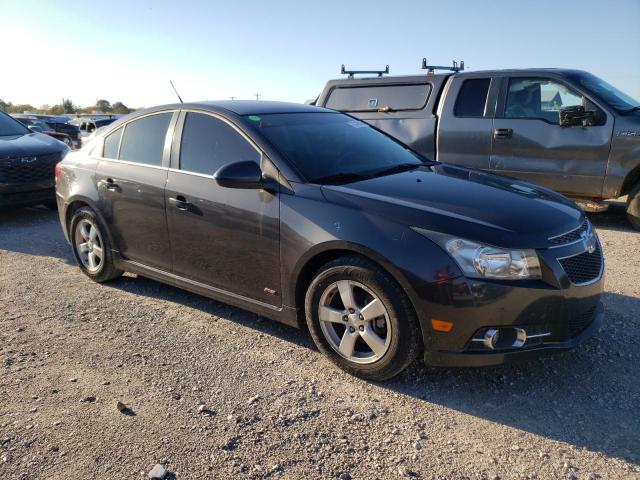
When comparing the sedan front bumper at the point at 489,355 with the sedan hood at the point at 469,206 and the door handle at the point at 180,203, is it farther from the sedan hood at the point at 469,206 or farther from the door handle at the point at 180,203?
the door handle at the point at 180,203

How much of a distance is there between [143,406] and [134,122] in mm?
2668

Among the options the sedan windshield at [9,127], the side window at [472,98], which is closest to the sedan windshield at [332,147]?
the side window at [472,98]

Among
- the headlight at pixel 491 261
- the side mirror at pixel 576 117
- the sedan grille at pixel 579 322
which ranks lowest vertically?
the sedan grille at pixel 579 322

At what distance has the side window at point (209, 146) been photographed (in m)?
3.89

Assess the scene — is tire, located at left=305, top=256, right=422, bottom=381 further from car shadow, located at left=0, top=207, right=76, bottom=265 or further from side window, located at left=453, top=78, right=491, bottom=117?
side window, located at left=453, top=78, right=491, bottom=117

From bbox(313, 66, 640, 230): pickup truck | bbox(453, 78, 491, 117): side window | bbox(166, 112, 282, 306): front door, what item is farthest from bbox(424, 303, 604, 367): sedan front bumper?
bbox(453, 78, 491, 117): side window

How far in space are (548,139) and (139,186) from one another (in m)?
5.08

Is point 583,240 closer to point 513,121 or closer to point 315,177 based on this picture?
point 315,177

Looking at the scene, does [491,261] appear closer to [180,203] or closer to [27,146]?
[180,203]

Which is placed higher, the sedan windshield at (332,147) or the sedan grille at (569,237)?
the sedan windshield at (332,147)

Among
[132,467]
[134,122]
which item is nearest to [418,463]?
[132,467]

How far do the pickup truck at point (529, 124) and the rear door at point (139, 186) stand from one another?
4161 mm

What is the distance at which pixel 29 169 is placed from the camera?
7875 mm

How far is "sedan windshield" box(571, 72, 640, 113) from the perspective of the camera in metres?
6.64
